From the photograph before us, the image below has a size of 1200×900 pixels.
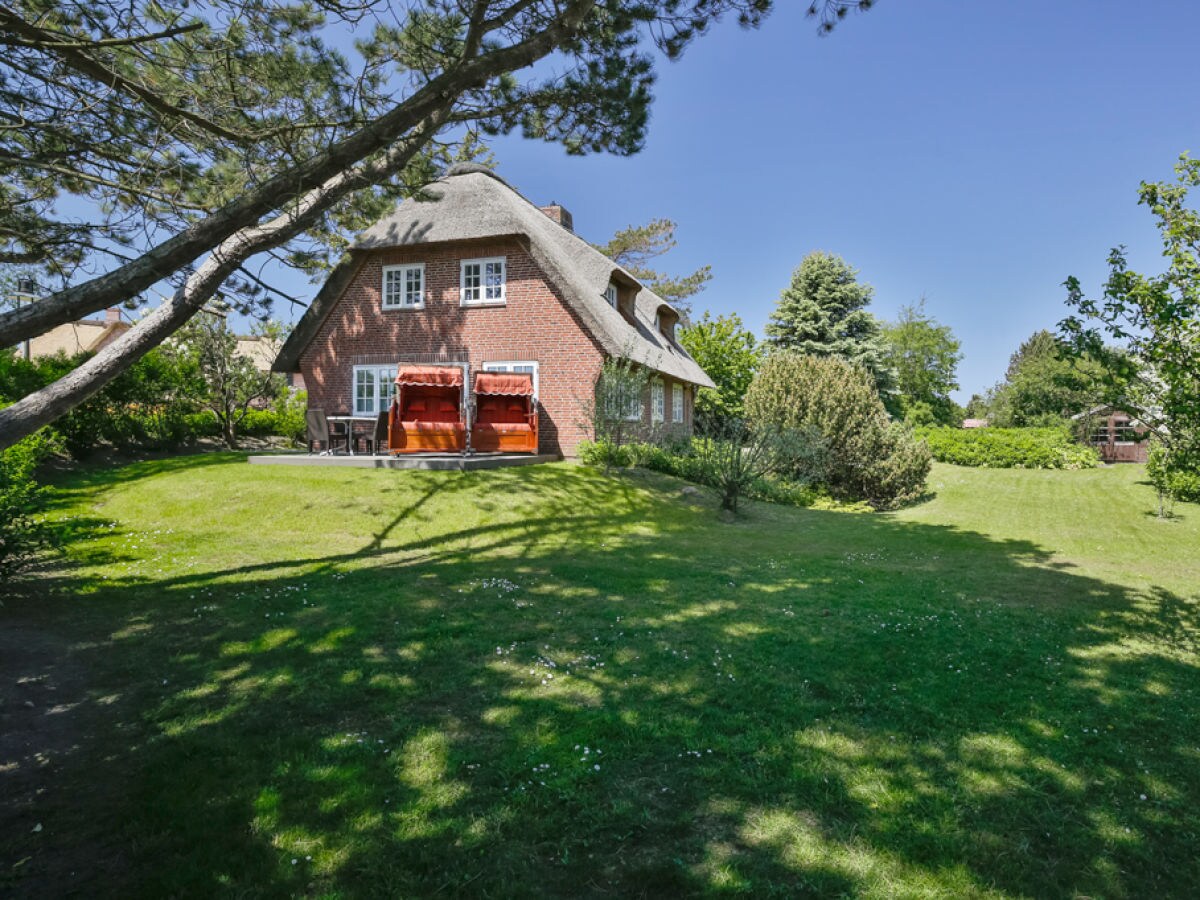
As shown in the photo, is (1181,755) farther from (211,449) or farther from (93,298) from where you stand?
(211,449)

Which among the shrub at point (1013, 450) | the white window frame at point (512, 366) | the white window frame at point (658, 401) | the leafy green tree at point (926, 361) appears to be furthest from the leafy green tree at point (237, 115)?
the leafy green tree at point (926, 361)

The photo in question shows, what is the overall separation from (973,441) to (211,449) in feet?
113

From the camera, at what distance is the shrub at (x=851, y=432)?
2009cm

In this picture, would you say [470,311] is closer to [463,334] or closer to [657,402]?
[463,334]

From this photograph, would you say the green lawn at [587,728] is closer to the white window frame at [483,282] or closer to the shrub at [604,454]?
the shrub at [604,454]

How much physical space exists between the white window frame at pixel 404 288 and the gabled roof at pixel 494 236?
726 mm

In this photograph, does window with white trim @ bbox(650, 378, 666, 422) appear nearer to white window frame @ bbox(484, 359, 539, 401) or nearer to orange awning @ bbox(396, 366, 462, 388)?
white window frame @ bbox(484, 359, 539, 401)

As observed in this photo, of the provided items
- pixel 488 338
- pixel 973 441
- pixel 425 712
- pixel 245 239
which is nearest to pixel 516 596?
pixel 425 712

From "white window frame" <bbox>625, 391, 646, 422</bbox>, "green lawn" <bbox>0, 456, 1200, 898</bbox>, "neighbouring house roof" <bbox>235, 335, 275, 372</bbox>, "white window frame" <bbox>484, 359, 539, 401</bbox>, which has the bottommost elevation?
"green lawn" <bbox>0, 456, 1200, 898</bbox>

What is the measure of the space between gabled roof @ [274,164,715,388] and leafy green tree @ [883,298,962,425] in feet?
110

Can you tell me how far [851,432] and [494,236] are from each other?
1256 cm

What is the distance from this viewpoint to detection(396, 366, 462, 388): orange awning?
16438 mm

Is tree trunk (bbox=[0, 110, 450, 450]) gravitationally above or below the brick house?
below

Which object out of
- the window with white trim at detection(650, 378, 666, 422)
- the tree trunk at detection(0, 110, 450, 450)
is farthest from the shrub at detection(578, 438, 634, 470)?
the tree trunk at detection(0, 110, 450, 450)
